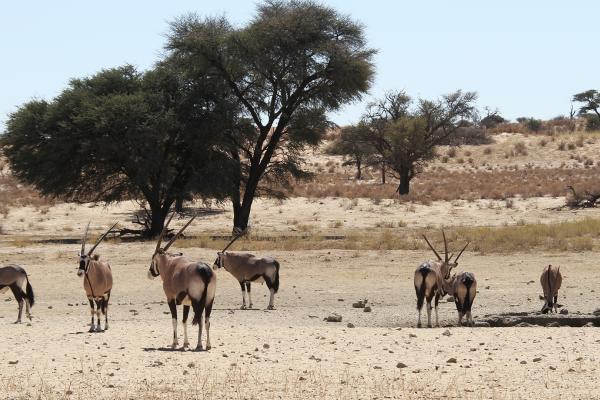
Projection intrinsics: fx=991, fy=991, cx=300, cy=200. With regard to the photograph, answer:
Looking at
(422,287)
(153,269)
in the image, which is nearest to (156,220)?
(422,287)

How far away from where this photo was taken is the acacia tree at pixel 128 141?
3838 cm

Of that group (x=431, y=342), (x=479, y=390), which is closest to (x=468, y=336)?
(x=431, y=342)

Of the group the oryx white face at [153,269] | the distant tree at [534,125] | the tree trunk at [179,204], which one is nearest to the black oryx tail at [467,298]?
the oryx white face at [153,269]

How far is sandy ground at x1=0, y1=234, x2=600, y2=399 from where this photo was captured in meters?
10.6

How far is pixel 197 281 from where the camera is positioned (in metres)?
13.0

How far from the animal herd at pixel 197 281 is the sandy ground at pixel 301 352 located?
0.46 m

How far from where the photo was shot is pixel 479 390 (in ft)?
34.4

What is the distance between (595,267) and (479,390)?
16918 millimetres

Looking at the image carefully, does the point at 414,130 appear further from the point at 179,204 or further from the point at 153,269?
the point at 153,269

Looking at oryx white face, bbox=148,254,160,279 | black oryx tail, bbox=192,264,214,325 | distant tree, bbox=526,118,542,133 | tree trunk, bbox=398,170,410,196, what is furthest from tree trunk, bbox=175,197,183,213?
distant tree, bbox=526,118,542,133

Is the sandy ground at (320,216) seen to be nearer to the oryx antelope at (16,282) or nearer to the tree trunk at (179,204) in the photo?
the tree trunk at (179,204)

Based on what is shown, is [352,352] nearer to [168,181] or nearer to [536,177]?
[168,181]

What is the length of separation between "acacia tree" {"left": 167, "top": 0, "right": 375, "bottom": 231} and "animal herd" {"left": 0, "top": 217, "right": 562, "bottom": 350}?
19.9m

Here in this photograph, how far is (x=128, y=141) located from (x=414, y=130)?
2612cm
